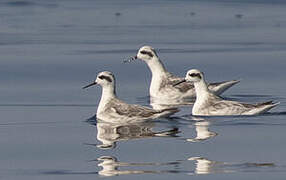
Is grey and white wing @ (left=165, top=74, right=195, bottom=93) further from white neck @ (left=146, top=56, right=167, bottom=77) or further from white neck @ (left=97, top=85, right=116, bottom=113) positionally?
white neck @ (left=97, top=85, right=116, bottom=113)

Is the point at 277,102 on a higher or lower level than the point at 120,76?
lower

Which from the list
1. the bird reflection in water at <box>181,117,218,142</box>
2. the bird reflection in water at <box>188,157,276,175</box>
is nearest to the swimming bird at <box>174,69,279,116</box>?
the bird reflection in water at <box>181,117,218,142</box>

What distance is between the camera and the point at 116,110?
17984 millimetres

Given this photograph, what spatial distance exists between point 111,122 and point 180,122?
1187mm

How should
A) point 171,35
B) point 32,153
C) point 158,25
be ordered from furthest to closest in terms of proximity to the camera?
point 158,25 < point 171,35 < point 32,153

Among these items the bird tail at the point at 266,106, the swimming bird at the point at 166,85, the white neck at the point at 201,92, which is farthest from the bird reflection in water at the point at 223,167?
the swimming bird at the point at 166,85

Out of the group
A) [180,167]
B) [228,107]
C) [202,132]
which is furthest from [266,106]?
[180,167]

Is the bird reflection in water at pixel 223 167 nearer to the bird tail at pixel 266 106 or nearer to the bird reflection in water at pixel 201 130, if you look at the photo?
the bird reflection in water at pixel 201 130

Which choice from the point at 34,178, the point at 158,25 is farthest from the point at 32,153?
the point at 158,25

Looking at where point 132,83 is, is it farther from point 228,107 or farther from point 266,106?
point 266,106

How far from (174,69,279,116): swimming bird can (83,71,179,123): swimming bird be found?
1.15 meters

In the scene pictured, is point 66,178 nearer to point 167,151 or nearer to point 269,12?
point 167,151

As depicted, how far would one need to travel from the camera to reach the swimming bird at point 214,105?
18156 millimetres

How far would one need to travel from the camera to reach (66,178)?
42.0 ft
